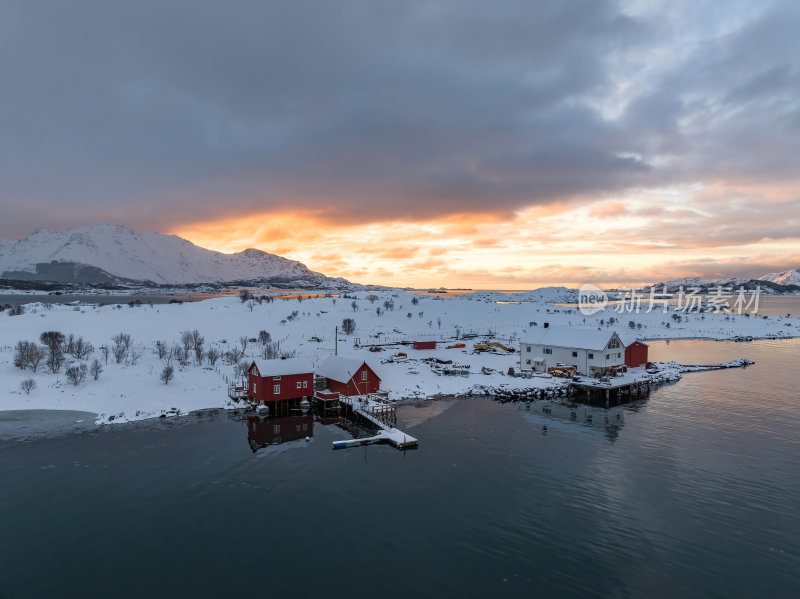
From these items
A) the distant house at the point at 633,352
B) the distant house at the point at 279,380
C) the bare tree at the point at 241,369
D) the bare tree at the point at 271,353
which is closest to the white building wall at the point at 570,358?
the distant house at the point at 633,352

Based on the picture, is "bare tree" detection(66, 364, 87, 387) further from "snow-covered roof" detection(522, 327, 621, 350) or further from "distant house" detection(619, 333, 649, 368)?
"distant house" detection(619, 333, 649, 368)

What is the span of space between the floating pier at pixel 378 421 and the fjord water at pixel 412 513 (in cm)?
128

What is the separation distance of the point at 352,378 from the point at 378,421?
9.06 metres

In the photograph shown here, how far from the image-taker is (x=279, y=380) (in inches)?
2047

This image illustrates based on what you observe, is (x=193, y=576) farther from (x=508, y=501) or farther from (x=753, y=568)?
(x=753, y=568)

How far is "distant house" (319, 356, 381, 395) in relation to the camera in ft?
176

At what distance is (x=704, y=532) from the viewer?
83.0 feet

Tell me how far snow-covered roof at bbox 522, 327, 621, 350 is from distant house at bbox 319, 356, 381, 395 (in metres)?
29.4

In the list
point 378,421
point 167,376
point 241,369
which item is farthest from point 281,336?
point 378,421

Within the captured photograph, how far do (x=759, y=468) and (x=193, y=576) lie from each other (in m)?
38.0

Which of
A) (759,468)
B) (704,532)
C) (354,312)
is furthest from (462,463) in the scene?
(354,312)

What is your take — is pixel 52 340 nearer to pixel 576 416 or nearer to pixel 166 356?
pixel 166 356

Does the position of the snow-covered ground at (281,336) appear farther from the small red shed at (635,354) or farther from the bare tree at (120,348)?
the small red shed at (635,354)

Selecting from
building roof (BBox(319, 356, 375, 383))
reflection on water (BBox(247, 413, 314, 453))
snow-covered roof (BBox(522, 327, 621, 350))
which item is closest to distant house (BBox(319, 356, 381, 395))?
building roof (BBox(319, 356, 375, 383))
